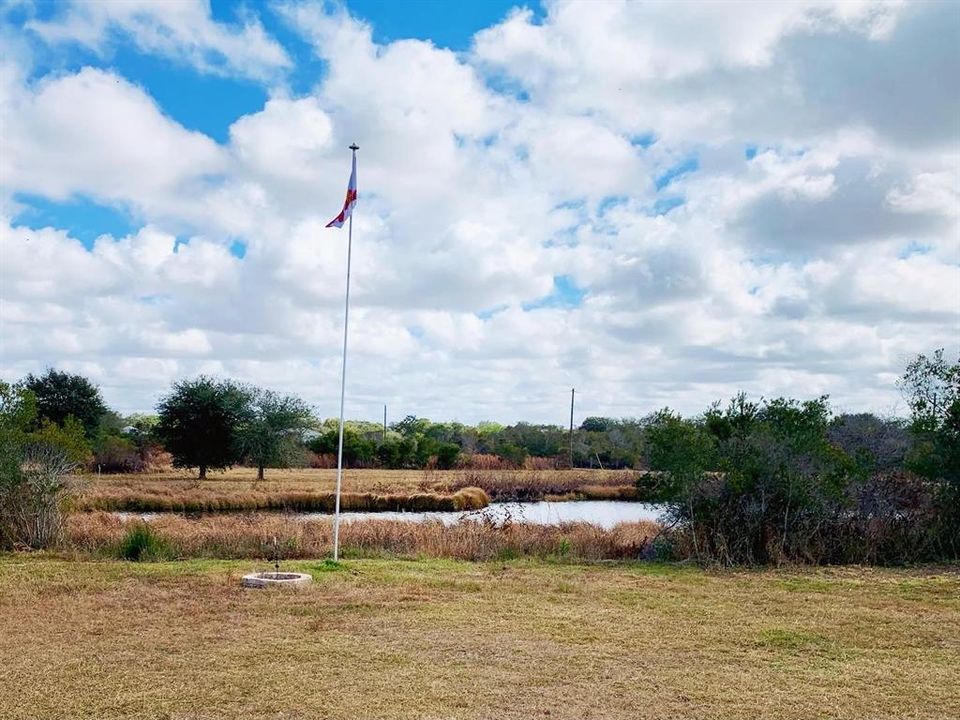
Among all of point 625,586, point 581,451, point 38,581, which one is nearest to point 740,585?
point 625,586

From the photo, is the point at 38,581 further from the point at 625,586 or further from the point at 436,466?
the point at 436,466

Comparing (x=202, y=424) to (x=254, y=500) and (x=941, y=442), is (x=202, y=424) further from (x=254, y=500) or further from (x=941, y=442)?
(x=941, y=442)

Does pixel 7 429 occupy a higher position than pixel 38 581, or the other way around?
pixel 7 429

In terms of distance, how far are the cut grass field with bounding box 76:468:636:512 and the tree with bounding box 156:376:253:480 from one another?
1.28 m

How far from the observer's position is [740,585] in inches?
552

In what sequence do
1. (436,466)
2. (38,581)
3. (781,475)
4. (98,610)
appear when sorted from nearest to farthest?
(98,610) < (38,581) < (781,475) < (436,466)

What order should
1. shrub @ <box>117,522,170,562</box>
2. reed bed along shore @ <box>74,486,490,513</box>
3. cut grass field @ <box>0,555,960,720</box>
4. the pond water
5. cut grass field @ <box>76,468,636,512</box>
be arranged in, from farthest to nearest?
cut grass field @ <box>76,468,636,512</box> < reed bed along shore @ <box>74,486,490,513</box> < the pond water < shrub @ <box>117,522,170,562</box> < cut grass field @ <box>0,555,960,720</box>

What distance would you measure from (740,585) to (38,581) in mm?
10589

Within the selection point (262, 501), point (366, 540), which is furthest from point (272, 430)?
point (366, 540)

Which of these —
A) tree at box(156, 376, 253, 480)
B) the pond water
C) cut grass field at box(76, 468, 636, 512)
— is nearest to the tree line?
cut grass field at box(76, 468, 636, 512)

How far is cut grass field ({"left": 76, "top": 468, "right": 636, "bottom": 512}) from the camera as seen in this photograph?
34812 millimetres

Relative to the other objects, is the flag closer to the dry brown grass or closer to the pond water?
the pond water

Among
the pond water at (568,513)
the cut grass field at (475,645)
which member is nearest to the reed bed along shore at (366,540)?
the cut grass field at (475,645)

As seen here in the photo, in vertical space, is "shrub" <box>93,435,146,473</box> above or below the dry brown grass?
above
